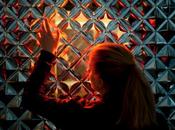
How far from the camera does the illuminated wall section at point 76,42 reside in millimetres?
2336

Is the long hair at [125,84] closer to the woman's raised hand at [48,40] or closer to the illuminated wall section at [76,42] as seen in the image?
the woman's raised hand at [48,40]

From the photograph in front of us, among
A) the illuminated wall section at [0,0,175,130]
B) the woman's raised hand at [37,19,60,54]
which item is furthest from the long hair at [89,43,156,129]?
the illuminated wall section at [0,0,175,130]

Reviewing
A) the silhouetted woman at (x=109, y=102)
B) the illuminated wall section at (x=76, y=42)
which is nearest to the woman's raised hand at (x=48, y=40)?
the silhouetted woman at (x=109, y=102)

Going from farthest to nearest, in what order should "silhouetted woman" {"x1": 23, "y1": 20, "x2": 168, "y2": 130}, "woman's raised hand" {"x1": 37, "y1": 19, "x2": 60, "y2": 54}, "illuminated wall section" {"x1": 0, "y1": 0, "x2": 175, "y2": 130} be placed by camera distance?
1. "illuminated wall section" {"x1": 0, "y1": 0, "x2": 175, "y2": 130}
2. "woman's raised hand" {"x1": 37, "y1": 19, "x2": 60, "y2": 54}
3. "silhouetted woman" {"x1": 23, "y1": 20, "x2": 168, "y2": 130}

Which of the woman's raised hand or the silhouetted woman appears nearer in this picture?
the silhouetted woman

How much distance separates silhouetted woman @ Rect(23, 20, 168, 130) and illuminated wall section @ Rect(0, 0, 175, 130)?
0.52m

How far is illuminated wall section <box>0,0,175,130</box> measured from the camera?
2.34 m

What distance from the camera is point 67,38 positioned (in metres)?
2.35

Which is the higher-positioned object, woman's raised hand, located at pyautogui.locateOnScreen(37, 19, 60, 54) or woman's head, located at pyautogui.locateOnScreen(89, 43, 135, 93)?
woman's raised hand, located at pyautogui.locateOnScreen(37, 19, 60, 54)

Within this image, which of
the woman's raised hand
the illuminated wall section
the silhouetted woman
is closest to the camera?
the silhouetted woman

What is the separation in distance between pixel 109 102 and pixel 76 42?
0.69m

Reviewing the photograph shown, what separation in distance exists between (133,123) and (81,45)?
0.75 metres

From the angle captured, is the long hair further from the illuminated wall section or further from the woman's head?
the illuminated wall section

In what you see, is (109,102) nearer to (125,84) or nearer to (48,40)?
(125,84)
